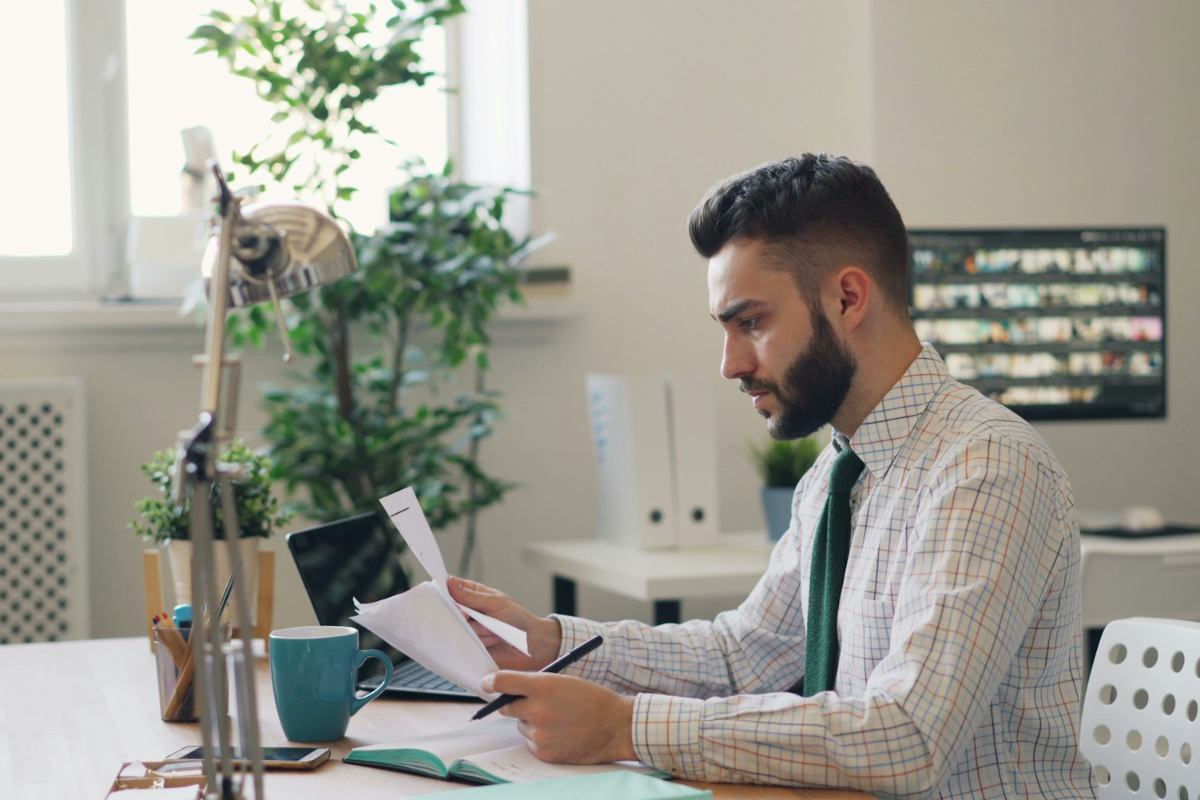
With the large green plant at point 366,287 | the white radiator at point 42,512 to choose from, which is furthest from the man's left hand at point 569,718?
the white radiator at point 42,512

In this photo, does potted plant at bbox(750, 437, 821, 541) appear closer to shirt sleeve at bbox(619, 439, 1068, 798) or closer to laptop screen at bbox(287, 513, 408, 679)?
laptop screen at bbox(287, 513, 408, 679)

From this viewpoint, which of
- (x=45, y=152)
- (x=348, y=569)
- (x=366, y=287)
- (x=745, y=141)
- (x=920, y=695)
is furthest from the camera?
(x=745, y=141)

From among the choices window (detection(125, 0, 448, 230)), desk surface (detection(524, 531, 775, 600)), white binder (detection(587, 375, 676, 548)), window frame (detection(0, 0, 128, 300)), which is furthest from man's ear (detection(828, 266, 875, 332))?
window frame (detection(0, 0, 128, 300))

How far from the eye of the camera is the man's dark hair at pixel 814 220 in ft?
4.24

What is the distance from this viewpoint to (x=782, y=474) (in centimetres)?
256

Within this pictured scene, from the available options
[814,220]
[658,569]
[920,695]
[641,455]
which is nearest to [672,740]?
[920,695]

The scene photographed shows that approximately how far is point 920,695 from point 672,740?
204 mm

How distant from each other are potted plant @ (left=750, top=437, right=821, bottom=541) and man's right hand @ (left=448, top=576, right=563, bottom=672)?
122 centimetres

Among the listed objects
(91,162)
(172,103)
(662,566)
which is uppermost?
(172,103)

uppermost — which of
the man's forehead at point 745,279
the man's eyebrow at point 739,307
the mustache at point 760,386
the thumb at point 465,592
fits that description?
the man's forehead at point 745,279

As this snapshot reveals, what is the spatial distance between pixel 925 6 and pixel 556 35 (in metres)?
0.88

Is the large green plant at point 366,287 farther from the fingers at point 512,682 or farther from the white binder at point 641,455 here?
the fingers at point 512,682

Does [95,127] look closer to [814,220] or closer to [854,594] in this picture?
[814,220]

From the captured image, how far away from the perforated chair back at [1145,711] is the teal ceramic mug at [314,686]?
2.56 feet
